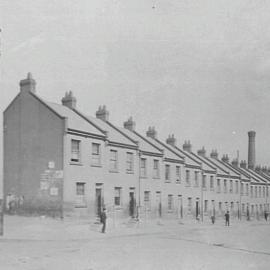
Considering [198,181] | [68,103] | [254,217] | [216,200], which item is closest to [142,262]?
[68,103]

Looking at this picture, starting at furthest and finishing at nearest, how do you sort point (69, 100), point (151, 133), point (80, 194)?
point (151, 133) < point (69, 100) < point (80, 194)

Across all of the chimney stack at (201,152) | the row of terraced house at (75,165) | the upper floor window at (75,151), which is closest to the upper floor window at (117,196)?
the row of terraced house at (75,165)

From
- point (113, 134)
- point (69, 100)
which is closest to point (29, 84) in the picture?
point (69, 100)

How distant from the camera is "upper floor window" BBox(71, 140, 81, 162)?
97.9 ft

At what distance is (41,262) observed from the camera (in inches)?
529

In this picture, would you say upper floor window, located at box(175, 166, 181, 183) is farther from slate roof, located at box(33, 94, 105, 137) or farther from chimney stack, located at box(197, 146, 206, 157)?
chimney stack, located at box(197, 146, 206, 157)

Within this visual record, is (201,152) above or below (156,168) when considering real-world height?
above

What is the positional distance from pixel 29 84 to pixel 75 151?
622cm

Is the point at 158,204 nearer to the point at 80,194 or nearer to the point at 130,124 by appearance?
the point at 130,124

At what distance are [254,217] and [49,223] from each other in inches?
1912

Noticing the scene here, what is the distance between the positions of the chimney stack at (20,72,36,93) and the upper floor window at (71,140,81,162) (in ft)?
17.0

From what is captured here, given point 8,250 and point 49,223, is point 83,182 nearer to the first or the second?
point 49,223

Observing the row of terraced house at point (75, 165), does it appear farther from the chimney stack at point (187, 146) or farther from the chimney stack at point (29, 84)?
the chimney stack at point (187, 146)

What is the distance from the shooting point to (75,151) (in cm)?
3002
